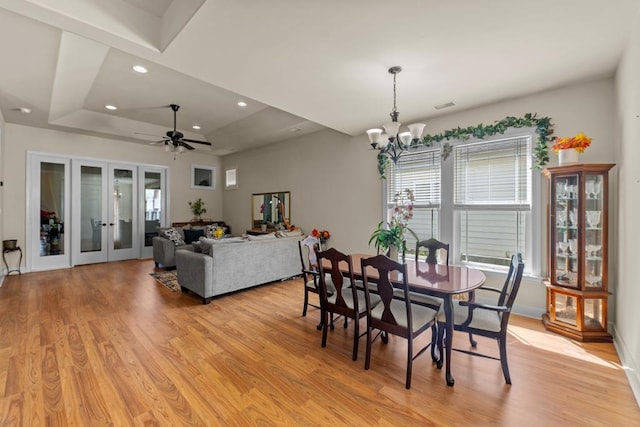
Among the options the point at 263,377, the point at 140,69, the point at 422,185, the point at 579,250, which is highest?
the point at 140,69

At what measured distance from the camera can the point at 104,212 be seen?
21.3 ft

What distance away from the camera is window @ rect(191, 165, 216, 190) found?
797 cm

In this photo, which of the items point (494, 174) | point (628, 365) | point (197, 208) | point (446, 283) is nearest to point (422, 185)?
point (494, 174)

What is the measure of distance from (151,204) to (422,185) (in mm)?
6699

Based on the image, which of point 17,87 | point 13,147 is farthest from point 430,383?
point 13,147

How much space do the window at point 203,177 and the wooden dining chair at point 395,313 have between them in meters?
7.03

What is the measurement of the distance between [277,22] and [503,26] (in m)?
1.75

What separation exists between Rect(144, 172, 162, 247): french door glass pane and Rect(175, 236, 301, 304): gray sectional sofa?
3.46 m

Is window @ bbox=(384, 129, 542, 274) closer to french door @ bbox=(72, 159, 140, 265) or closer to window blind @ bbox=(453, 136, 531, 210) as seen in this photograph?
window blind @ bbox=(453, 136, 531, 210)

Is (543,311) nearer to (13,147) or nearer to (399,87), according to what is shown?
(399,87)

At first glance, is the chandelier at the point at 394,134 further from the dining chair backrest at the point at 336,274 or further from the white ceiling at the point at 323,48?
the dining chair backrest at the point at 336,274

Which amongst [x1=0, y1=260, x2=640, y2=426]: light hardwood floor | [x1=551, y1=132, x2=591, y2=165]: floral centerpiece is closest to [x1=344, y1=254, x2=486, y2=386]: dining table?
[x1=0, y1=260, x2=640, y2=426]: light hardwood floor

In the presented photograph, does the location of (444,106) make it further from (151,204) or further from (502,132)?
(151,204)

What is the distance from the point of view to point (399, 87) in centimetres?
320
